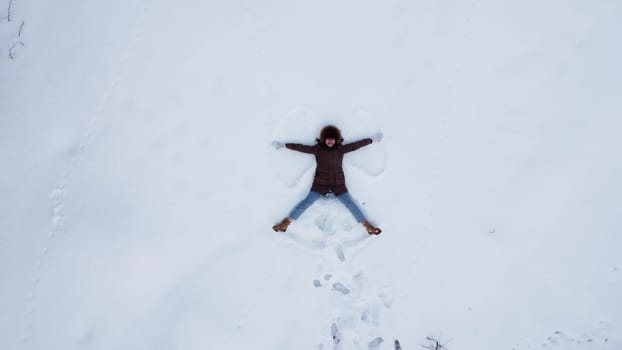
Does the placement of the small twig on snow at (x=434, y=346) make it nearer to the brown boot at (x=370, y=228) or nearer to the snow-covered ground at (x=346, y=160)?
the snow-covered ground at (x=346, y=160)

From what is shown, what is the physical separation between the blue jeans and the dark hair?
2.02ft

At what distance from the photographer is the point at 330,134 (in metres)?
4.45

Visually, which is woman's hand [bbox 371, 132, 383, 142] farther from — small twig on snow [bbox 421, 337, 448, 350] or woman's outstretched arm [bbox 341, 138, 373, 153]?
small twig on snow [bbox 421, 337, 448, 350]

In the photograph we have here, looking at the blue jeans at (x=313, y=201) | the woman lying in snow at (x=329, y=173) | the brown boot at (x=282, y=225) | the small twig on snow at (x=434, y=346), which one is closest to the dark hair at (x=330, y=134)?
the woman lying in snow at (x=329, y=173)

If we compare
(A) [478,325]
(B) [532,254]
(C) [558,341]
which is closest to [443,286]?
(A) [478,325]

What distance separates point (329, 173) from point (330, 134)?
0.44 meters

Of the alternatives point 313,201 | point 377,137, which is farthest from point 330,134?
point 313,201

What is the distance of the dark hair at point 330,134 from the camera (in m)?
4.44

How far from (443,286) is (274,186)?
228 cm

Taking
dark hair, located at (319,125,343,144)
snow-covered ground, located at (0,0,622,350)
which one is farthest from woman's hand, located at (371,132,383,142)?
dark hair, located at (319,125,343,144)

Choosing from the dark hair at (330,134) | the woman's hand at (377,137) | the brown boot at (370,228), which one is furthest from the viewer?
the woman's hand at (377,137)

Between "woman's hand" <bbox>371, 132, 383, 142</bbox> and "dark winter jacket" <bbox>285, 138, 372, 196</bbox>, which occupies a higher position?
"woman's hand" <bbox>371, 132, 383, 142</bbox>

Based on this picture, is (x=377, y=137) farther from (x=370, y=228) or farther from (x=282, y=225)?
(x=282, y=225)

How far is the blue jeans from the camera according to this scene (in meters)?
4.55
